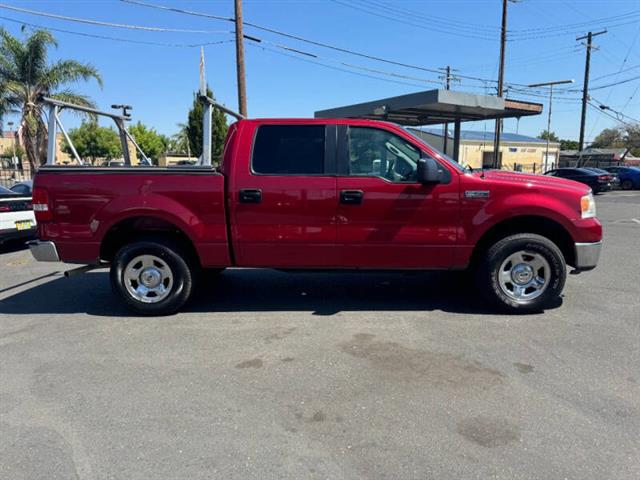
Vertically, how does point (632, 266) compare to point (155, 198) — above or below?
below

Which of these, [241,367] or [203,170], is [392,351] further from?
[203,170]

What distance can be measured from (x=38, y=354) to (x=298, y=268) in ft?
8.46

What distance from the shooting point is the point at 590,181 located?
82.5ft

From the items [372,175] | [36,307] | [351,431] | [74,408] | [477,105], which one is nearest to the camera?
[351,431]

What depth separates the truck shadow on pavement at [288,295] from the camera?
216 inches

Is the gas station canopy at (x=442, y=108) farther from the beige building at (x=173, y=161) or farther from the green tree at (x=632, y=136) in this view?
the green tree at (x=632, y=136)

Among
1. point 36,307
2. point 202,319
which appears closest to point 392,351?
point 202,319

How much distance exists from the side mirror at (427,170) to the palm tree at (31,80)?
65.9 feet

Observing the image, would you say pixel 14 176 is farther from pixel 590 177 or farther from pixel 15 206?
pixel 590 177

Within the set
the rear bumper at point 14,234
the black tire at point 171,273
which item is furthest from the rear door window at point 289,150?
the rear bumper at point 14,234

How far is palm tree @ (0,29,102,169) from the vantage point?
66.3 ft

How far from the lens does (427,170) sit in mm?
4688

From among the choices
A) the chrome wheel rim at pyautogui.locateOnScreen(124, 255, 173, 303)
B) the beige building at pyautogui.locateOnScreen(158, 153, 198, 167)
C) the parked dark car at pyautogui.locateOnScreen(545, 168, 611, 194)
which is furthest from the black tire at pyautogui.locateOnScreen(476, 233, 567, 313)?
the parked dark car at pyautogui.locateOnScreen(545, 168, 611, 194)

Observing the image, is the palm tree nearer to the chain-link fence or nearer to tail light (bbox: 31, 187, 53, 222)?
the chain-link fence
